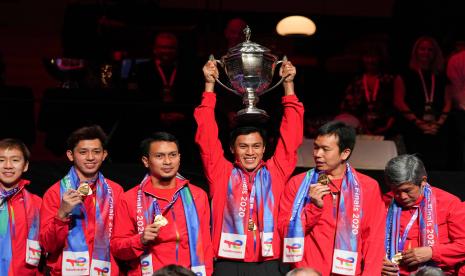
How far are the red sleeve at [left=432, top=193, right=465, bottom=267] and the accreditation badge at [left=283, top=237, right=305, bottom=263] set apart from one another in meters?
0.93

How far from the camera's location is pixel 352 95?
390 inches

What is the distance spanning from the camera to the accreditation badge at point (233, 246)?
7125 millimetres

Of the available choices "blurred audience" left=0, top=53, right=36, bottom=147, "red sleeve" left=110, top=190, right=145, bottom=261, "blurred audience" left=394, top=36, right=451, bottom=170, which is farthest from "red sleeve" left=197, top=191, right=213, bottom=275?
"blurred audience" left=394, top=36, right=451, bottom=170

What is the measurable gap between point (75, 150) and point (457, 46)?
4.44m

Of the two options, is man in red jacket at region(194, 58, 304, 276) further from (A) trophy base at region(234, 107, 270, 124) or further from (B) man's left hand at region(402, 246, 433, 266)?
(B) man's left hand at region(402, 246, 433, 266)

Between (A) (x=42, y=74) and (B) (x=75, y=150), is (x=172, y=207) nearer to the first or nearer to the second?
(B) (x=75, y=150)

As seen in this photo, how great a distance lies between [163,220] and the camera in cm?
685

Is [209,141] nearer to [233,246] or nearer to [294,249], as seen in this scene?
[233,246]

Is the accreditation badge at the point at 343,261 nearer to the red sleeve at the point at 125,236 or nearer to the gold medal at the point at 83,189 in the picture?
the red sleeve at the point at 125,236

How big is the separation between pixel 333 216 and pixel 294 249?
14.9 inches

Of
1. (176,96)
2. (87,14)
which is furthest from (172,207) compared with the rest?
(87,14)

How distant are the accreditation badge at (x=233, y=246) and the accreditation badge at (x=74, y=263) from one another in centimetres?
87

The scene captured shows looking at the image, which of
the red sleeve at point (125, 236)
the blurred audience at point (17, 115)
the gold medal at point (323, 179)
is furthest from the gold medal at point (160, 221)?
the blurred audience at point (17, 115)

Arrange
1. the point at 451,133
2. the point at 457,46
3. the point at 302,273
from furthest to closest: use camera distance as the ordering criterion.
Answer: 1. the point at 457,46
2. the point at 451,133
3. the point at 302,273
